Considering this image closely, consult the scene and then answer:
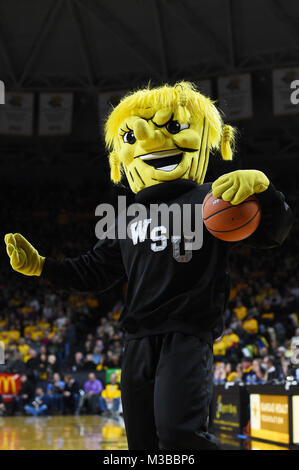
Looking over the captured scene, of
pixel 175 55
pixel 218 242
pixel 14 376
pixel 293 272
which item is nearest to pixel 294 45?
pixel 175 55

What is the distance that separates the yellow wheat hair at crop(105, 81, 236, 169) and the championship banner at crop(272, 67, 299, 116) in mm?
11071

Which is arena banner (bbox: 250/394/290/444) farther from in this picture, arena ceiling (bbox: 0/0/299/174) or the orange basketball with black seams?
arena ceiling (bbox: 0/0/299/174)

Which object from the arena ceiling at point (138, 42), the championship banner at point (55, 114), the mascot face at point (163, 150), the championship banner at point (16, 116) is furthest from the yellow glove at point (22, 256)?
the championship banner at point (55, 114)

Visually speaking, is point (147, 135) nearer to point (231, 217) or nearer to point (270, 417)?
point (231, 217)

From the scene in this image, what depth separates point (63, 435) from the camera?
9.45 meters

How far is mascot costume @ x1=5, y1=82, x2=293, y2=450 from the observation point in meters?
2.83

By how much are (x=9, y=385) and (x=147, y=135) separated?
42.2ft

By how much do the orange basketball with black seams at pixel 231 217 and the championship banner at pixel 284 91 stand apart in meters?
12.0

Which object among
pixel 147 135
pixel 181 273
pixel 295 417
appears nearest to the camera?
pixel 181 273

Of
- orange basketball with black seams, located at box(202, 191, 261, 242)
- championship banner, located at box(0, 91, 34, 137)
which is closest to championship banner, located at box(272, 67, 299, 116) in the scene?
championship banner, located at box(0, 91, 34, 137)

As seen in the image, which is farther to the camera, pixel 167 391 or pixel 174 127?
pixel 174 127

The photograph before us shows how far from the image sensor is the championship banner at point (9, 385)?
15.1m

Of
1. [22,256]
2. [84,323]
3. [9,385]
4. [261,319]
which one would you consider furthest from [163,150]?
[84,323]

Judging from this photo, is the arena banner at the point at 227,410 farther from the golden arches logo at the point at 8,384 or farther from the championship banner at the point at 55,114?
the championship banner at the point at 55,114
